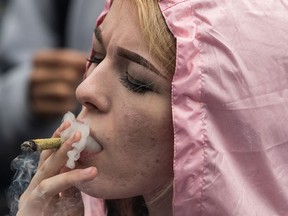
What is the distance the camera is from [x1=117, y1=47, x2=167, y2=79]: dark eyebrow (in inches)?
60.6

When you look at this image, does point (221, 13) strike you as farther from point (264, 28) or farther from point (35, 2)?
point (35, 2)

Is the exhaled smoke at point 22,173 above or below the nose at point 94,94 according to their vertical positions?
below

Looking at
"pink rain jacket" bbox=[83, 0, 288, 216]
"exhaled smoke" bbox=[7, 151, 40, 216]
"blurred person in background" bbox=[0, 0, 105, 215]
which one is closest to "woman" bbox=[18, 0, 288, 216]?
"pink rain jacket" bbox=[83, 0, 288, 216]

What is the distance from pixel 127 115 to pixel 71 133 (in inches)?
5.4

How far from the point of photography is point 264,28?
1.56 meters

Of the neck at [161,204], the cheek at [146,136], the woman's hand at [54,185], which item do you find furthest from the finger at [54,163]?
the neck at [161,204]

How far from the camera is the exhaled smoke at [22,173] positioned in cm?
185

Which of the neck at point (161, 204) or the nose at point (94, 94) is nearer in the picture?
the nose at point (94, 94)

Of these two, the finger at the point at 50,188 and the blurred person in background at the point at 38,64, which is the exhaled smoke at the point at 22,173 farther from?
the blurred person in background at the point at 38,64

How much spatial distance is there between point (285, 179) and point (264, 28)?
32cm

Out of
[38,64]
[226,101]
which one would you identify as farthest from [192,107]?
[38,64]

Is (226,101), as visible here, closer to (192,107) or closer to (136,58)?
(192,107)

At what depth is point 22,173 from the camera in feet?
6.10

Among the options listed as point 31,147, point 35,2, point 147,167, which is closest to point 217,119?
point 147,167
